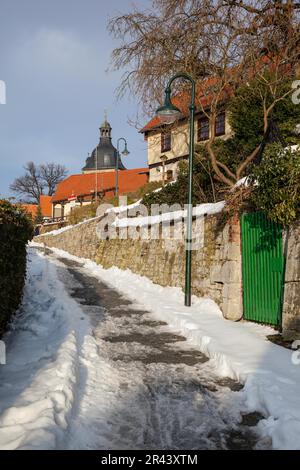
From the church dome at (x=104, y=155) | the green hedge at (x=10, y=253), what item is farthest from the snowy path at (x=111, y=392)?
the church dome at (x=104, y=155)

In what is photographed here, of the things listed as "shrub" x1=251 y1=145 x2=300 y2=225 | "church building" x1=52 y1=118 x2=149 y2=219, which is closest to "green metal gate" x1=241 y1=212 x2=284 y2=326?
"shrub" x1=251 y1=145 x2=300 y2=225

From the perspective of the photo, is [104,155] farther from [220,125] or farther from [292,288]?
[292,288]

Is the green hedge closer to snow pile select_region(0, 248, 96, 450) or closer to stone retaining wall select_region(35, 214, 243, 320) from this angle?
snow pile select_region(0, 248, 96, 450)

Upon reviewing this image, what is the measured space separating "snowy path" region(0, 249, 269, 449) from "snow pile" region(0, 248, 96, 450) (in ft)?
0.04

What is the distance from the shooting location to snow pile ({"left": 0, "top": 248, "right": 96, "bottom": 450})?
3129mm

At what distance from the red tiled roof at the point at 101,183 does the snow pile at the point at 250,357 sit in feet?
120

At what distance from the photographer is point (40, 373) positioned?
4.52 m

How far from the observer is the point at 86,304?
9.41 meters

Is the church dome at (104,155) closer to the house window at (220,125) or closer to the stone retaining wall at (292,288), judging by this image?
the house window at (220,125)

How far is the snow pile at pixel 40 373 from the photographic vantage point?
3129 mm

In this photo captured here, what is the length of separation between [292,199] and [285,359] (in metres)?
2.41

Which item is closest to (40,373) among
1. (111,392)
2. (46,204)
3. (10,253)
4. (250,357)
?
(111,392)
